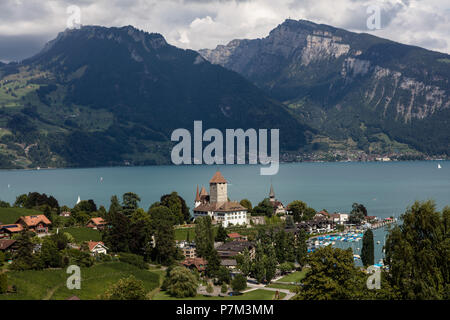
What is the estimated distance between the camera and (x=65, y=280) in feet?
173

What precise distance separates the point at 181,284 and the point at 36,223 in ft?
110

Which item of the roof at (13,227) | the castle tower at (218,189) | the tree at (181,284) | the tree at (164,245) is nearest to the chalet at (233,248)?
the tree at (164,245)

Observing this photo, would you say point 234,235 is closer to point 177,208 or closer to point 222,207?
point 222,207

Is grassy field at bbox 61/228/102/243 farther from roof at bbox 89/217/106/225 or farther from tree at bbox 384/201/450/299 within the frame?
tree at bbox 384/201/450/299

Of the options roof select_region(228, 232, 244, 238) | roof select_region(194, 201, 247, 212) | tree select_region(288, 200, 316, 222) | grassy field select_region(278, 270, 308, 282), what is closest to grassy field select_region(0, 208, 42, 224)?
roof select_region(228, 232, 244, 238)

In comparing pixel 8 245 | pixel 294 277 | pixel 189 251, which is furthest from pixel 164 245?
pixel 8 245

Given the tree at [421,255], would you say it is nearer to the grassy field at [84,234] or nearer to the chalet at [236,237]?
the chalet at [236,237]

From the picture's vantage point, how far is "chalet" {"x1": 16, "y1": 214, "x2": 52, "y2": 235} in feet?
249

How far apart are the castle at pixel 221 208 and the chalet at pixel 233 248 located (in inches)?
842

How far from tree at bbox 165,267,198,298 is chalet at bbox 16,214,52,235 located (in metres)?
30.3

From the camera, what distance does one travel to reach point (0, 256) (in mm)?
56188
